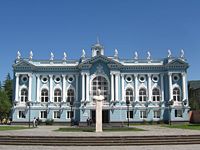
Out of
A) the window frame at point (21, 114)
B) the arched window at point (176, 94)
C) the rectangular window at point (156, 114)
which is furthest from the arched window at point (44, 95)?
the arched window at point (176, 94)

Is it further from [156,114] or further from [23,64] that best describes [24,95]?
[156,114]

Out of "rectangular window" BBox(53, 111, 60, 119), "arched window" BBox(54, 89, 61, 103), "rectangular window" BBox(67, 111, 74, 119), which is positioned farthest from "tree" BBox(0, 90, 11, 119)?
"rectangular window" BBox(67, 111, 74, 119)

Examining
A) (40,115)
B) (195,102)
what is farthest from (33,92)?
(195,102)

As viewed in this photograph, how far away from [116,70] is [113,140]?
141 feet

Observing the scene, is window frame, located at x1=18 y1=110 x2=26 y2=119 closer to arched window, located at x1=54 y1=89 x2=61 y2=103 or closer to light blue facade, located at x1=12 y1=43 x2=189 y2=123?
light blue facade, located at x1=12 y1=43 x2=189 y2=123

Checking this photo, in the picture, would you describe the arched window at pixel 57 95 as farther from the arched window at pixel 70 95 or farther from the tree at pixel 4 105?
the tree at pixel 4 105

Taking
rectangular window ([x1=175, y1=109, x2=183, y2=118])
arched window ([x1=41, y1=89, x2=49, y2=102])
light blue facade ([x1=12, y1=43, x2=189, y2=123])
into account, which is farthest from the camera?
arched window ([x1=41, y1=89, x2=49, y2=102])

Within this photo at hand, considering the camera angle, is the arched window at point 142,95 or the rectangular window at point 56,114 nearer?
the rectangular window at point 56,114

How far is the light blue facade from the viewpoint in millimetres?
65500

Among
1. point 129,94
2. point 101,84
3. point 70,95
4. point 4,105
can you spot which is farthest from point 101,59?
point 4,105

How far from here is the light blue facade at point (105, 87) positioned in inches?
2579

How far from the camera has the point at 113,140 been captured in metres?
23.6

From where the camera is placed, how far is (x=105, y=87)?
67000 mm

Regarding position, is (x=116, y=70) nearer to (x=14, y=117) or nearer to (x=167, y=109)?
(x=167, y=109)
